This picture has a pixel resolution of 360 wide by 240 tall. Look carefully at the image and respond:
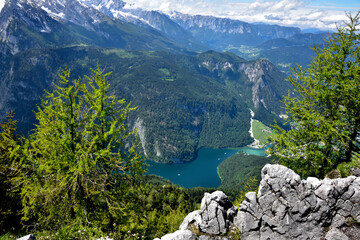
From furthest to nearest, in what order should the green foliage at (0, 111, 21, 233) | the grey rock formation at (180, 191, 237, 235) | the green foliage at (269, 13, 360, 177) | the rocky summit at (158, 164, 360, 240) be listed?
the green foliage at (0, 111, 21, 233) < the green foliage at (269, 13, 360, 177) < the grey rock formation at (180, 191, 237, 235) < the rocky summit at (158, 164, 360, 240)

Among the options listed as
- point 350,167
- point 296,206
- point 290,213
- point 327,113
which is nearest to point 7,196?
point 290,213

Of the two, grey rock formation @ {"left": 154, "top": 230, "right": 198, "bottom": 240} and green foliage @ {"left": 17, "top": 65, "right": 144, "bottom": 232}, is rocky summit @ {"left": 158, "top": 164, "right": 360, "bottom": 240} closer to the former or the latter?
grey rock formation @ {"left": 154, "top": 230, "right": 198, "bottom": 240}

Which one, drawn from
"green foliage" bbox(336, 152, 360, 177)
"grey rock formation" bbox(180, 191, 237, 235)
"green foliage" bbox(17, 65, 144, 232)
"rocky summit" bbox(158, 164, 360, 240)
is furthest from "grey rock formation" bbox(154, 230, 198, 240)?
"green foliage" bbox(336, 152, 360, 177)

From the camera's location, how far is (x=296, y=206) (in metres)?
10.5

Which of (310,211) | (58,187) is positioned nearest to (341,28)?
(310,211)

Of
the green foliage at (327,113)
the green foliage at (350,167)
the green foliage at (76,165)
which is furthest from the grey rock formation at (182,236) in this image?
the green foliage at (350,167)

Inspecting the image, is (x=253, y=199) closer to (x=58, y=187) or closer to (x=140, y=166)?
(x=140, y=166)

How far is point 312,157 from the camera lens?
12.9 meters

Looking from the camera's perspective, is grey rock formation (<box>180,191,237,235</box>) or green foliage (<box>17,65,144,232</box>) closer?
green foliage (<box>17,65,144,232</box>)

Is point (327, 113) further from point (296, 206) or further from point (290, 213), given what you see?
point (290, 213)

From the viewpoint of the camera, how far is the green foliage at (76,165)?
420 inches

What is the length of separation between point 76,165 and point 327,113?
14.9 meters

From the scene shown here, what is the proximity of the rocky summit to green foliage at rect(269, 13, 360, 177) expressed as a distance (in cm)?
249

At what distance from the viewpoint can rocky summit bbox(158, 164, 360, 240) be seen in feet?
32.4
